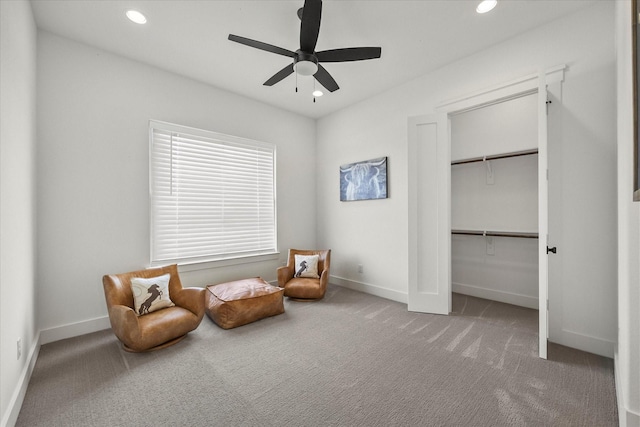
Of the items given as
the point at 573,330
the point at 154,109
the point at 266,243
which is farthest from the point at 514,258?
the point at 154,109

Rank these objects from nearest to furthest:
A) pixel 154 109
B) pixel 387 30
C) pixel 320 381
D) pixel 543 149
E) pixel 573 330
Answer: pixel 320 381
pixel 543 149
pixel 573 330
pixel 387 30
pixel 154 109

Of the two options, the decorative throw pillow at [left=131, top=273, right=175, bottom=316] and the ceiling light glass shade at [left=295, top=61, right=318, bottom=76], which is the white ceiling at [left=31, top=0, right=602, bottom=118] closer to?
the ceiling light glass shade at [left=295, top=61, right=318, bottom=76]

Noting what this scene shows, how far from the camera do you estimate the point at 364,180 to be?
4.41 m

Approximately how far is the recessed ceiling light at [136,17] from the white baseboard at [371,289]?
4.27 meters

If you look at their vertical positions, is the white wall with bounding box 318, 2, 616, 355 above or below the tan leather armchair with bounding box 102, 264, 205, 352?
above

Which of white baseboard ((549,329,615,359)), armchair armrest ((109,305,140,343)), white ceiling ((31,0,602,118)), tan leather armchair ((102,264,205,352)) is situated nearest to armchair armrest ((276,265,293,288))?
tan leather armchair ((102,264,205,352))

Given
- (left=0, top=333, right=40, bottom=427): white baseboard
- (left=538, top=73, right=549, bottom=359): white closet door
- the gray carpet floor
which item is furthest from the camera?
(left=538, top=73, right=549, bottom=359): white closet door

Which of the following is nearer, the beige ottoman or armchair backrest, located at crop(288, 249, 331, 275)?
the beige ottoman

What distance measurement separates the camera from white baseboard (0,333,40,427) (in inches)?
63.1

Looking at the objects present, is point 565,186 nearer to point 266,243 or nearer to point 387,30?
point 387,30

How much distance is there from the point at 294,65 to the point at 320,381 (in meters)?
2.68

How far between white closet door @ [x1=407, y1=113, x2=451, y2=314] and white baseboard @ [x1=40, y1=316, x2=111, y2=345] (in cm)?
365

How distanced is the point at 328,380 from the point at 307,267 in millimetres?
2160

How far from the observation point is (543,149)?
2332mm
